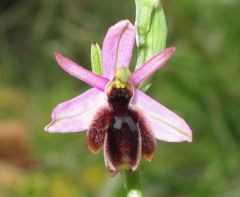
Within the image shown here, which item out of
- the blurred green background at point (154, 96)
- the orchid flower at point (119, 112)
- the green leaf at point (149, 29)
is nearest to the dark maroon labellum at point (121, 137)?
the orchid flower at point (119, 112)

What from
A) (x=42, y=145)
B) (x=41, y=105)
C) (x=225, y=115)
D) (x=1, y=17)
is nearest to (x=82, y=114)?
(x=225, y=115)

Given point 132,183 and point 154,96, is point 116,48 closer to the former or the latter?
point 132,183

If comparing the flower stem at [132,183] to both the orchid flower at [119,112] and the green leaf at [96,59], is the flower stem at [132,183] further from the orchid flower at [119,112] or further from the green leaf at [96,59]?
the green leaf at [96,59]

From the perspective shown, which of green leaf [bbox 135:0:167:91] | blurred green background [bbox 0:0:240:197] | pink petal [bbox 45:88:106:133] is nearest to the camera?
pink petal [bbox 45:88:106:133]

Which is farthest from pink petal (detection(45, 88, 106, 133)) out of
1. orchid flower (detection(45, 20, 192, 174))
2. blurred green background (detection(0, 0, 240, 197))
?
blurred green background (detection(0, 0, 240, 197))

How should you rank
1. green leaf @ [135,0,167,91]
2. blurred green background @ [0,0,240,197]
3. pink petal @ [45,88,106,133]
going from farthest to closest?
blurred green background @ [0,0,240,197] < green leaf @ [135,0,167,91] < pink petal @ [45,88,106,133]

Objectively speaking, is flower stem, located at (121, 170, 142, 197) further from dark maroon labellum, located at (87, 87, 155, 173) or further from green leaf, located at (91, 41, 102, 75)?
green leaf, located at (91, 41, 102, 75)

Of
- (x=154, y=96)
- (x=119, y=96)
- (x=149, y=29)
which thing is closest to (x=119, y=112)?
(x=119, y=96)
